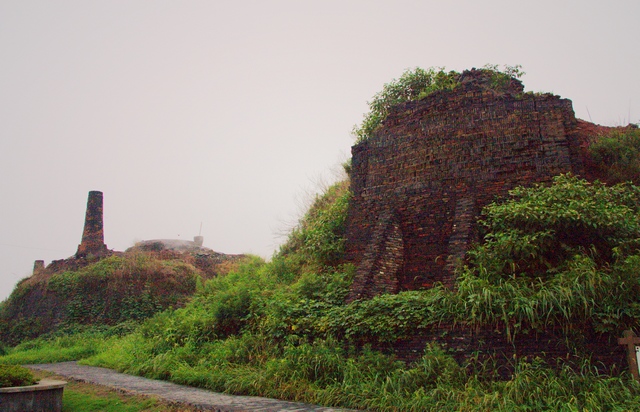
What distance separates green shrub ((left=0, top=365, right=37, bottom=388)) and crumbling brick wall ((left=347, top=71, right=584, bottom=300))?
5363 mm

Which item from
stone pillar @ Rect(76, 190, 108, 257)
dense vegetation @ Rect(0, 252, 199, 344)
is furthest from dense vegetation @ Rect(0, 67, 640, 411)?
stone pillar @ Rect(76, 190, 108, 257)

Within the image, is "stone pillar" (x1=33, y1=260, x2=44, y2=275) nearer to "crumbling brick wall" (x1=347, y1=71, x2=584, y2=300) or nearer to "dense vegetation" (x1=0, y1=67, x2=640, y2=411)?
"dense vegetation" (x1=0, y1=67, x2=640, y2=411)

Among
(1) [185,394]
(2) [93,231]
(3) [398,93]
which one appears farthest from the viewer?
(2) [93,231]

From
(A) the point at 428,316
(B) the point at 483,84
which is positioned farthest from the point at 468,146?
(A) the point at 428,316

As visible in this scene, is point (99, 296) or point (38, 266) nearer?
point (99, 296)

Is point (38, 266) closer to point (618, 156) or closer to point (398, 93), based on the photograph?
point (398, 93)

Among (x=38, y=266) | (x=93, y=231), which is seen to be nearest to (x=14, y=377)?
(x=93, y=231)

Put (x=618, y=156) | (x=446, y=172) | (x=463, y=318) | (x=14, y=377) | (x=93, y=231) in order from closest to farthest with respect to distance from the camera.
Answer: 1. (x=14, y=377)
2. (x=463, y=318)
3. (x=618, y=156)
4. (x=446, y=172)
5. (x=93, y=231)

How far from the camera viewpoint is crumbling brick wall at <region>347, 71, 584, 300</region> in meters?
9.42

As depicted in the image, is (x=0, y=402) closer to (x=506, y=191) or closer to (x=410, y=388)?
(x=410, y=388)

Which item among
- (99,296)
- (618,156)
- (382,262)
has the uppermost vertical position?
(618,156)

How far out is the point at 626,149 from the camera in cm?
961

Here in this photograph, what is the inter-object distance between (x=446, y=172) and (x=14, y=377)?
830cm

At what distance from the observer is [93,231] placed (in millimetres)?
22438
